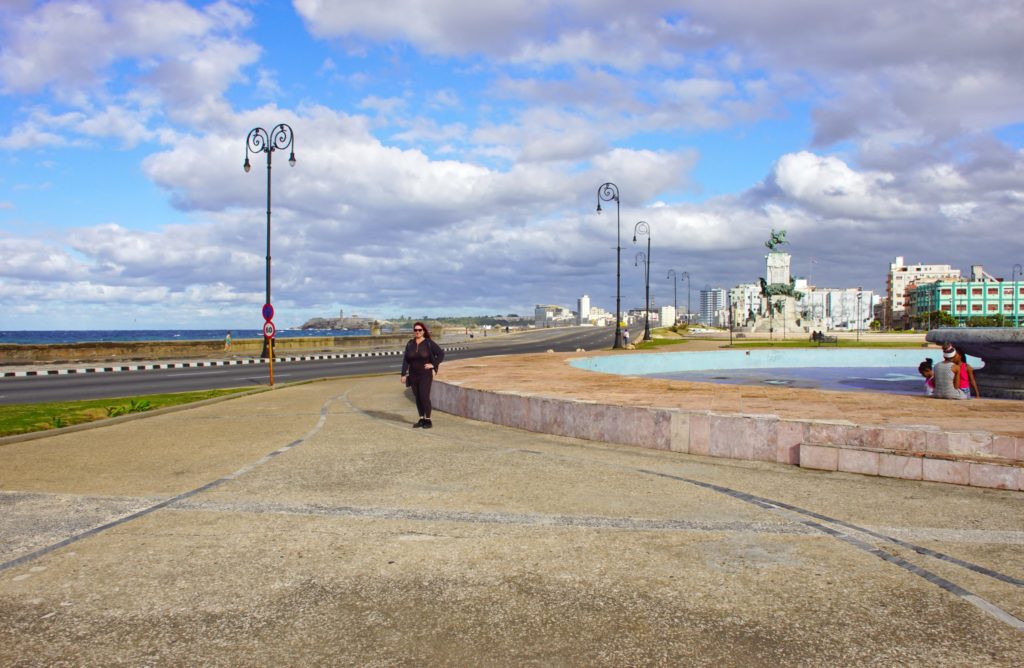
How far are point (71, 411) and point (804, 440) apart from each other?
497 inches

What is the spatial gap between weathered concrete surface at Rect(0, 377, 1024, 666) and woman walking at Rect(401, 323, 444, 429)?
293cm

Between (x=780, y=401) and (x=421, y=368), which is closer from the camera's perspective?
(x=780, y=401)

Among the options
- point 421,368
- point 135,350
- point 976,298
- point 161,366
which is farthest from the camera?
point 976,298

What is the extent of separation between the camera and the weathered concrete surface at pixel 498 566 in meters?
3.29

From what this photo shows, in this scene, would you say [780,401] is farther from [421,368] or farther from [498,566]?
[498,566]

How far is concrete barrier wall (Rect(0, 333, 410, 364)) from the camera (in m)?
30.5

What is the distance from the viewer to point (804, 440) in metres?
7.90

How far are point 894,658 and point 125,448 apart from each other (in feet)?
30.3

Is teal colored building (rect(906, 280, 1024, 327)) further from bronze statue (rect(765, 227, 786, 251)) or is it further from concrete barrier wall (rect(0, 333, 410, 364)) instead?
concrete barrier wall (rect(0, 333, 410, 364))

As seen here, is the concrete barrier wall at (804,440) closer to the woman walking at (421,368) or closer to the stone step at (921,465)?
the stone step at (921,465)

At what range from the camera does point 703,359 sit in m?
26.3

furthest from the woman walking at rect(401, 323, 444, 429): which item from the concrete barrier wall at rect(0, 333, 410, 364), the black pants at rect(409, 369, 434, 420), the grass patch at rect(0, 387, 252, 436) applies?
the concrete barrier wall at rect(0, 333, 410, 364)

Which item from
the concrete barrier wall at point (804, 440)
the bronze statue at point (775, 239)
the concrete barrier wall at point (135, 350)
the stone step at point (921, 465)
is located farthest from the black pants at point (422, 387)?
the bronze statue at point (775, 239)

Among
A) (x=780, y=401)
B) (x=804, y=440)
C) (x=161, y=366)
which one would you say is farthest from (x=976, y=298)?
(x=804, y=440)
